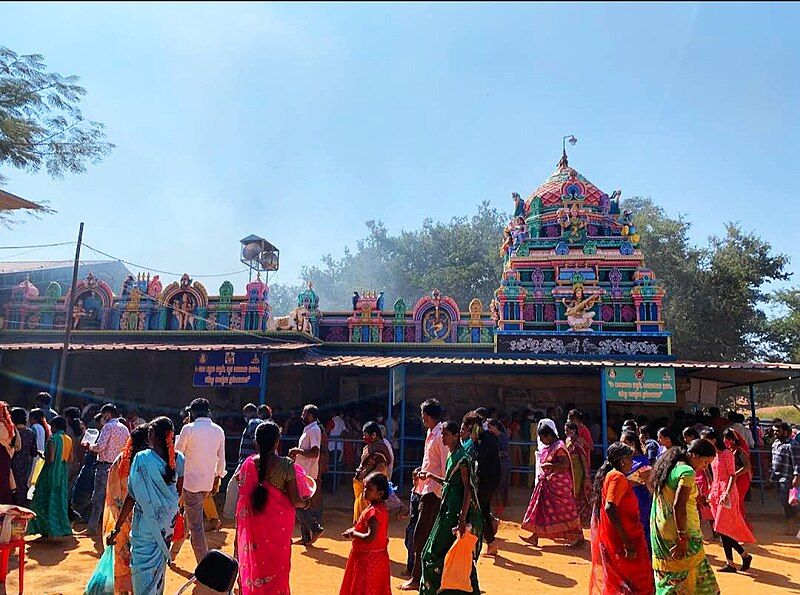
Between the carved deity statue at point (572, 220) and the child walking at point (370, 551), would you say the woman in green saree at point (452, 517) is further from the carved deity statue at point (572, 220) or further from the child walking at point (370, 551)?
the carved deity statue at point (572, 220)

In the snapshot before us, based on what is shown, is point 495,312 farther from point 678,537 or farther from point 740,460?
point 678,537

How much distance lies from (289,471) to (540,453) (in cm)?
465

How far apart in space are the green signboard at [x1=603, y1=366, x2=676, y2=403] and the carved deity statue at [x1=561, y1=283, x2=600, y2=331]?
2.86 metres

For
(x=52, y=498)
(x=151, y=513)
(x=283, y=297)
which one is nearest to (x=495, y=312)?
(x=52, y=498)

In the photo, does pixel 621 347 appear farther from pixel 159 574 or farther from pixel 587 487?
pixel 159 574

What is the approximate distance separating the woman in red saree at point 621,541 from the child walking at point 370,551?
5.32 ft

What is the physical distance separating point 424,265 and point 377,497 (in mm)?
34688

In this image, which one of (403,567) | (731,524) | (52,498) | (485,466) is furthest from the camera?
(52,498)

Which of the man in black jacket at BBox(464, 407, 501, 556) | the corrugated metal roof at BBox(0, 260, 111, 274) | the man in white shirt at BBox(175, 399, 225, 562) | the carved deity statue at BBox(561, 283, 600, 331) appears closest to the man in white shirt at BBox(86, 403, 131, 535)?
the man in white shirt at BBox(175, 399, 225, 562)

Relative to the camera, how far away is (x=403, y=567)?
6.17 metres

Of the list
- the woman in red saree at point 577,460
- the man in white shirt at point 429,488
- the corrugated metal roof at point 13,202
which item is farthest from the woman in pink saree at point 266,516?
the corrugated metal roof at point 13,202

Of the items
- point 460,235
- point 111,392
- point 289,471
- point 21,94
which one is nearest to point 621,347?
point 289,471

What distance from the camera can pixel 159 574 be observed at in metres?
3.89

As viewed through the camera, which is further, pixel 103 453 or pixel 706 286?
pixel 706 286
